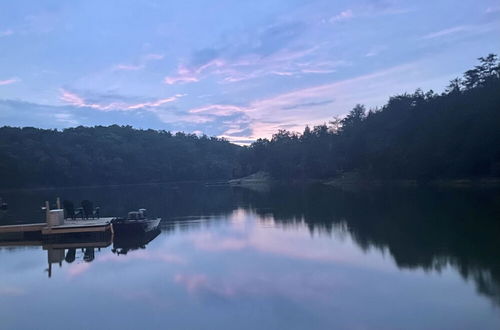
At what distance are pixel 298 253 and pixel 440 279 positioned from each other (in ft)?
18.2

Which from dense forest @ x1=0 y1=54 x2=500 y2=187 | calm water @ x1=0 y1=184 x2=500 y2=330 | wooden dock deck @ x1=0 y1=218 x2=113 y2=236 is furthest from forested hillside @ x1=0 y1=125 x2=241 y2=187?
calm water @ x1=0 y1=184 x2=500 y2=330

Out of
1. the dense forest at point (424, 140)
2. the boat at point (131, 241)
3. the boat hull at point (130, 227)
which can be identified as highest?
the dense forest at point (424, 140)

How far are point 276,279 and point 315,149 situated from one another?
7701 cm

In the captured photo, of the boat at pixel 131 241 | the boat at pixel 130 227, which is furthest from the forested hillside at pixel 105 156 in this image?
the boat at pixel 131 241

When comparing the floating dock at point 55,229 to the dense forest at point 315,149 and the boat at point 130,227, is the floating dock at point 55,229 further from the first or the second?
the dense forest at point 315,149

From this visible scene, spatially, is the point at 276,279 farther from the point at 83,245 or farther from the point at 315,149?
the point at 315,149

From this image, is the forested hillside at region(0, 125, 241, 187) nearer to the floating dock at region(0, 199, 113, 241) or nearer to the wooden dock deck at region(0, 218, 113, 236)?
the floating dock at region(0, 199, 113, 241)

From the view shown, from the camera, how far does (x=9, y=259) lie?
18.5 m

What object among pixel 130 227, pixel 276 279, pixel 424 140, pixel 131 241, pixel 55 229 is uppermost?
pixel 424 140

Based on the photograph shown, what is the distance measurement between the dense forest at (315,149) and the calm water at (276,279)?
2876 cm

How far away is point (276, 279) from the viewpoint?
43.2 ft

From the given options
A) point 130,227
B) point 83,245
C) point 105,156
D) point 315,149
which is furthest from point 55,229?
point 105,156

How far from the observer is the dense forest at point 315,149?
50.7m

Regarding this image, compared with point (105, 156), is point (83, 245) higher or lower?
lower
